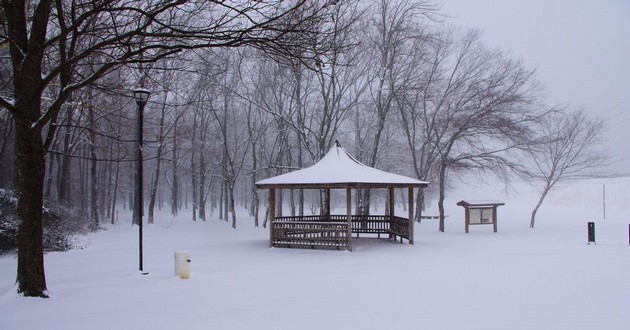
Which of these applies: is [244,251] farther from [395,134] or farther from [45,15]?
[395,134]

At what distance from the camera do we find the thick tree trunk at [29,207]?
6.89m

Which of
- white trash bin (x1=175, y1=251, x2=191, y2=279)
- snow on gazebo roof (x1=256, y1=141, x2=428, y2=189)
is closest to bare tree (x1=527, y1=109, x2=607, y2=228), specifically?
snow on gazebo roof (x1=256, y1=141, x2=428, y2=189)

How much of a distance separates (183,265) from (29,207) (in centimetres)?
323

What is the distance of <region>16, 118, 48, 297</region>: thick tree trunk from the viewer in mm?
6895

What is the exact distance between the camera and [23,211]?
6922 mm

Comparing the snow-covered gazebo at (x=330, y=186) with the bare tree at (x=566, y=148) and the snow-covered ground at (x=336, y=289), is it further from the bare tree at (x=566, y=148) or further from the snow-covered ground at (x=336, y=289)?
the bare tree at (x=566, y=148)

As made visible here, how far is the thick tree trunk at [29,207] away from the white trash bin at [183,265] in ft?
8.69

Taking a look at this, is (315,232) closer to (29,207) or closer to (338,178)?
(338,178)

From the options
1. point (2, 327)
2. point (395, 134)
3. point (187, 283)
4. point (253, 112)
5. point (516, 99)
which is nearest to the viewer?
point (2, 327)

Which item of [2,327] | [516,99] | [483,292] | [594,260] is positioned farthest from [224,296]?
[516,99]

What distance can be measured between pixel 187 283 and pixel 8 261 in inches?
282

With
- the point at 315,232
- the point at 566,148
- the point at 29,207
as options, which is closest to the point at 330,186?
the point at 315,232

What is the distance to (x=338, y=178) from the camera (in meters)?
14.6

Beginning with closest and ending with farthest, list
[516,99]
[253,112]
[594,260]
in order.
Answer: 1. [594,260]
2. [516,99]
3. [253,112]
